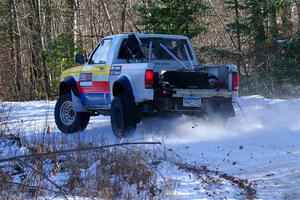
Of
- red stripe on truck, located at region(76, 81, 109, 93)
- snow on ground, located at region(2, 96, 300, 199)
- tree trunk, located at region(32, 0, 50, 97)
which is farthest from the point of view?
tree trunk, located at region(32, 0, 50, 97)

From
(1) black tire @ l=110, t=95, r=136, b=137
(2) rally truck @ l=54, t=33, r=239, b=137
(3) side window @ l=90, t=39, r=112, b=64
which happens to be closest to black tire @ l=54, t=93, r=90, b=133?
(2) rally truck @ l=54, t=33, r=239, b=137

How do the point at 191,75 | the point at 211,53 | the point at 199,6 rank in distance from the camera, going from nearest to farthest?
the point at 191,75
the point at 199,6
the point at 211,53

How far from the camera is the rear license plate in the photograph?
35.3 feet

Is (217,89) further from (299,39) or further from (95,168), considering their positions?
(299,39)

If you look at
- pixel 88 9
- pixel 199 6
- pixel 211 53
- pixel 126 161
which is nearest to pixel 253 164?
pixel 126 161

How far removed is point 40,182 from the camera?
691 centimetres

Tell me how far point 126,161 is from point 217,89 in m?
3.90

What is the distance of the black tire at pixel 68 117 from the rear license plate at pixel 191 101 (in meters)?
2.73

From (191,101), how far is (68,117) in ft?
11.0

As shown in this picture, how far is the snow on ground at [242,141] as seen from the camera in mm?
7598

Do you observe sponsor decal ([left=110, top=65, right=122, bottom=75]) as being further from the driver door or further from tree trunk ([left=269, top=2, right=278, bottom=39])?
tree trunk ([left=269, top=2, right=278, bottom=39])

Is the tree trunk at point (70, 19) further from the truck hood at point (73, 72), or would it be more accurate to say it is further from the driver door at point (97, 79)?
the driver door at point (97, 79)

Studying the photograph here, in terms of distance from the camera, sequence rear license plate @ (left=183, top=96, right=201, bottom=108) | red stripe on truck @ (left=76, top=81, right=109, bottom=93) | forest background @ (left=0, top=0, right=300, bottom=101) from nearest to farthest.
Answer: rear license plate @ (left=183, top=96, right=201, bottom=108), red stripe on truck @ (left=76, top=81, right=109, bottom=93), forest background @ (left=0, top=0, right=300, bottom=101)

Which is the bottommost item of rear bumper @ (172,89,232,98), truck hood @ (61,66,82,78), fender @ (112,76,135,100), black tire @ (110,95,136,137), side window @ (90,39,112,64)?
black tire @ (110,95,136,137)
